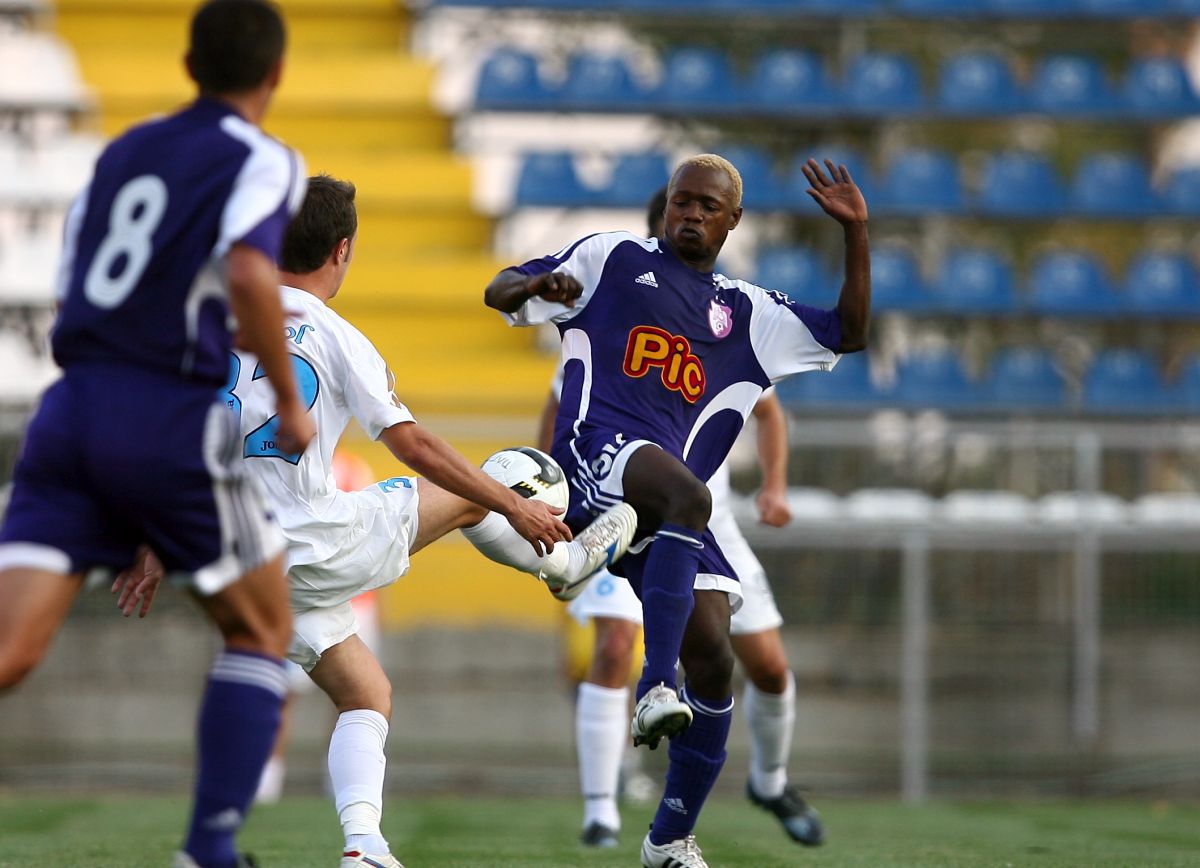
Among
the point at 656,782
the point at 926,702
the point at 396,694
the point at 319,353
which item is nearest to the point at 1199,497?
the point at 926,702

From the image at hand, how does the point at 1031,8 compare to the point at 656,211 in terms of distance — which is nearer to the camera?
the point at 656,211

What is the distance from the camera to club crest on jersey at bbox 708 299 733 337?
5594 mm

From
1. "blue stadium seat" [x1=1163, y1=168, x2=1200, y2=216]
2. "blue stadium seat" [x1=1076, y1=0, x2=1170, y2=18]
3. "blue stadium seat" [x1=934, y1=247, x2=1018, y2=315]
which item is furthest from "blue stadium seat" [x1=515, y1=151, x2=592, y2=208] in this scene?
"blue stadium seat" [x1=1163, y1=168, x2=1200, y2=216]

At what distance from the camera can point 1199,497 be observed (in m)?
12.0

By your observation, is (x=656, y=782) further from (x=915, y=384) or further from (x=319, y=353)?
(x=319, y=353)

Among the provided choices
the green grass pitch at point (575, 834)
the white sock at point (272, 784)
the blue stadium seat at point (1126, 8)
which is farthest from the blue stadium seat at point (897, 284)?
the white sock at point (272, 784)

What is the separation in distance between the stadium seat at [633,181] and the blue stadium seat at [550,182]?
187mm

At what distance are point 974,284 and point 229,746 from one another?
40.4 ft

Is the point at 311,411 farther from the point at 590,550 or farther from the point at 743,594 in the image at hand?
the point at 743,594

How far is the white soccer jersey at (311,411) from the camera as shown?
494 centimetres

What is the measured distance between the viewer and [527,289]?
5.21m

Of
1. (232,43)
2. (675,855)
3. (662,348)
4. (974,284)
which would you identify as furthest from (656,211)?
(974,284)

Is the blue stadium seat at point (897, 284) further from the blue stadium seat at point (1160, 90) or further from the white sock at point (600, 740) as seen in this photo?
the white sock at point (600, 740)

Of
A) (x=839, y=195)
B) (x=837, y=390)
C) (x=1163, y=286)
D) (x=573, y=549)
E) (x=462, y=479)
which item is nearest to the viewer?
(x=462, y=479)
